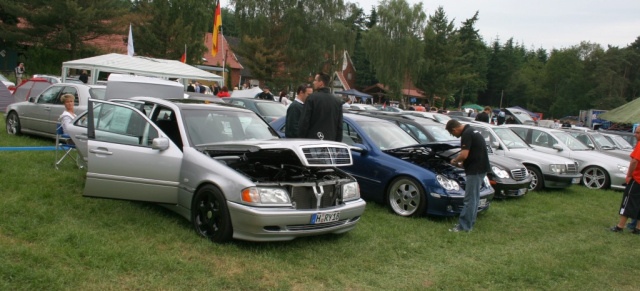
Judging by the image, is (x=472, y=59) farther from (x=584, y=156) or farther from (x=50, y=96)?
(x=50, y=96)

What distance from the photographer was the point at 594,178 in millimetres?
12336

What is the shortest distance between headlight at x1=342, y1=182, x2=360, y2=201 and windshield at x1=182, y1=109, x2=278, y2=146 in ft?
4.52

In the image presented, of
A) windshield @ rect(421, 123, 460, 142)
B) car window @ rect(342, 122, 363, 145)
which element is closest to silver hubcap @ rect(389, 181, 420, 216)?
car window @ rect(342, 122, 363, 145)

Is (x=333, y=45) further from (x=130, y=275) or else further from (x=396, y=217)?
(x=130, y=275)

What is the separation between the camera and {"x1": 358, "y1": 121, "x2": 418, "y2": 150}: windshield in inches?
317

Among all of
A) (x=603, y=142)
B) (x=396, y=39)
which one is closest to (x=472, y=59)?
(x=396, y=39)

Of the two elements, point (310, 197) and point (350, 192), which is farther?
point (350, 192)

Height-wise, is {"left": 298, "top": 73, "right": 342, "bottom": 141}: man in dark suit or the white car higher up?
{"left": 298, "top": 73, "right": 342, "bottom": 141}: man in dark suit

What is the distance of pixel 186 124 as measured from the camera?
5793 mm

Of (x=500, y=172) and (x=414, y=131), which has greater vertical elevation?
(x=414, y=131)

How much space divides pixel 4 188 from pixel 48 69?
3079 centimetres

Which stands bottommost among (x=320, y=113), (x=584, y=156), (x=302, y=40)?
(x=584, y=156)

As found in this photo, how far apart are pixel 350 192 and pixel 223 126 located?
6.12ft

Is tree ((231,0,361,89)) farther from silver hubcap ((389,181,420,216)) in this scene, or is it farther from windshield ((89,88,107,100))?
silver hubcap ((389,181,420,216))
